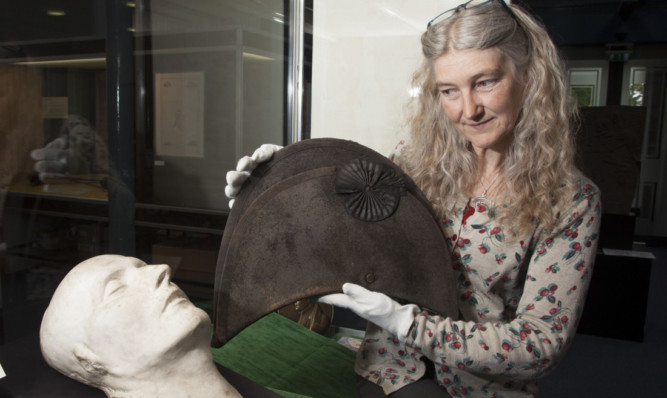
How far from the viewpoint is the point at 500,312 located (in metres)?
1.38

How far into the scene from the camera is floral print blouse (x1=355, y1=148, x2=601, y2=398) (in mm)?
1209

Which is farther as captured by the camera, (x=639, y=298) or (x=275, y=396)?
(x=639, y=298)

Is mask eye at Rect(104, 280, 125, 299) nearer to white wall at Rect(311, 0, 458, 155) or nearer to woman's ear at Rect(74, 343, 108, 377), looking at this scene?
woman's ear at Rect(74, 343, 108, 377)

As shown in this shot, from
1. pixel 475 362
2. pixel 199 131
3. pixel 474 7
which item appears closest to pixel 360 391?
pixel 475 362

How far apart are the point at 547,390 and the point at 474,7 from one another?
264 centimetres

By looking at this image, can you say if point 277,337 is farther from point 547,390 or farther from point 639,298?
point 639,298

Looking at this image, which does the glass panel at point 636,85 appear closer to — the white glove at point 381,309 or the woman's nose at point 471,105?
the woman's nose at point 471,105

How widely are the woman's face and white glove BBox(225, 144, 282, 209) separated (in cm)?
50

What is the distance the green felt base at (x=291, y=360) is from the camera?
196cm

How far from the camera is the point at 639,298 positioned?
3555mm

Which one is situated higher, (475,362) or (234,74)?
(234,74)

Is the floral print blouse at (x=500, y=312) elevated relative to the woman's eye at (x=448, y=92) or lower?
lower

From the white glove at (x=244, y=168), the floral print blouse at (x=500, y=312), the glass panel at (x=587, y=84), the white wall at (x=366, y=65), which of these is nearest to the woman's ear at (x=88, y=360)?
the white glove at (x=244, y=168)

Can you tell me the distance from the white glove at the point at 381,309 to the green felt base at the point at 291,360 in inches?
30.7
